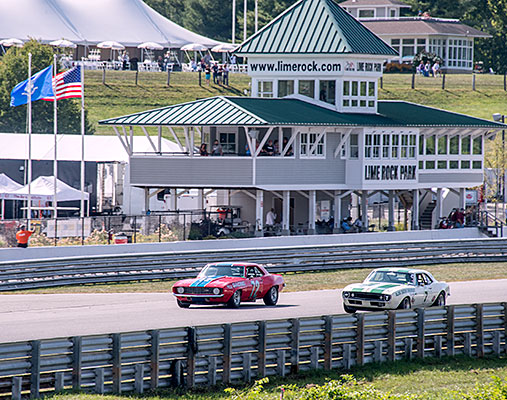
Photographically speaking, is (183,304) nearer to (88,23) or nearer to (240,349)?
(240,349)

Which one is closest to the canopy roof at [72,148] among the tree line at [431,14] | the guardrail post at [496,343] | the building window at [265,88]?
the building window at [265,88]

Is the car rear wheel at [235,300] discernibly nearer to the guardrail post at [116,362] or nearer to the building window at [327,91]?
the guardrail post at [116,362]

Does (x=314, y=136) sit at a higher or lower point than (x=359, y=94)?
lower

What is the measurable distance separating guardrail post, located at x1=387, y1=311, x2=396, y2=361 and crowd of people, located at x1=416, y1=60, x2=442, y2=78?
81.3 metres

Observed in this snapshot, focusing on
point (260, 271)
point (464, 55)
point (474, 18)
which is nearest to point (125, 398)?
point (260, 271)

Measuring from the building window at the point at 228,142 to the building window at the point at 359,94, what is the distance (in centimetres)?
639

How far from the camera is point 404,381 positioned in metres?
22.2

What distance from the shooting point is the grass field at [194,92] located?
88.8 meters

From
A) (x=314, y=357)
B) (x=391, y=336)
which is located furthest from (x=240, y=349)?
(x=391, y=336)

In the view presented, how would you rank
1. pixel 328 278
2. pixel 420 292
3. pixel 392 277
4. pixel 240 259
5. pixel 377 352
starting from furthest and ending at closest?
pixel 240 259
pixel 328 278
pixel 392 277
pixel 420 292
pixel 377 352

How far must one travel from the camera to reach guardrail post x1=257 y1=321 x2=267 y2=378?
69.1ft

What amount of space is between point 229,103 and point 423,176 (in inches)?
452

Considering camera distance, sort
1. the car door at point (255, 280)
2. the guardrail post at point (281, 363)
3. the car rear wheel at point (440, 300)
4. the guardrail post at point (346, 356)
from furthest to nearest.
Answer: the car door at point (255, 280)
the car rear wheel at point (440, 300)
the guardrail post at point (346, 356)
the guardrail post at point (281, 363)

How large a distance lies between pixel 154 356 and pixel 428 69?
86628mm
